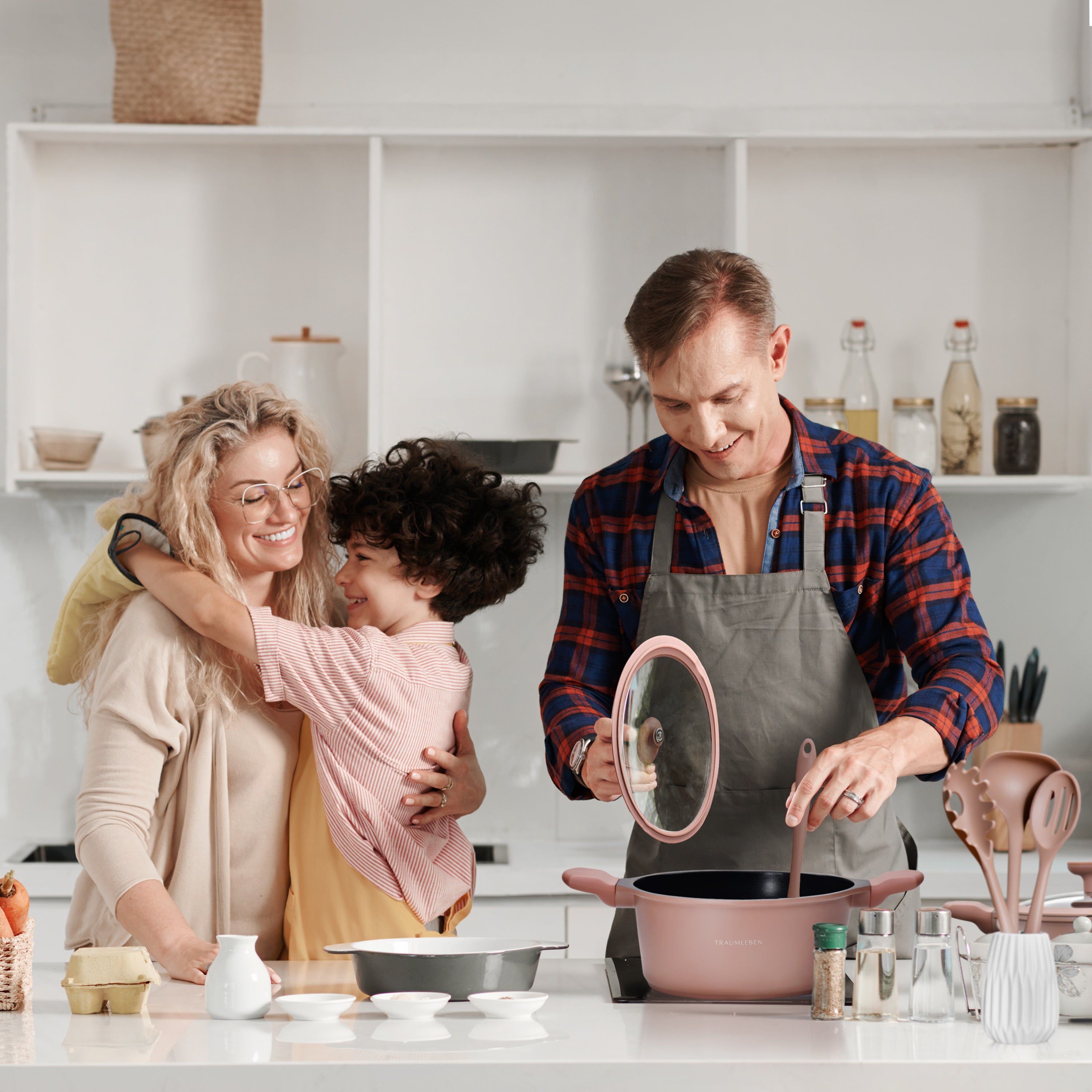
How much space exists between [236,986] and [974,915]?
738 mm

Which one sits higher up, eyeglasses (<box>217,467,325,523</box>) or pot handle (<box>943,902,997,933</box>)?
eyeglasses (<box>217,467,325,523</box>)

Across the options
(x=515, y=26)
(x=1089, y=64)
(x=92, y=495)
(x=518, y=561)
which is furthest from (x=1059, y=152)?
(x=92, y=495)

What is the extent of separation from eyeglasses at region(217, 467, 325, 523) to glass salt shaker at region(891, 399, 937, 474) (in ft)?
4.75

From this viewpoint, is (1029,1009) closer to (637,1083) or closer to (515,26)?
(637,1083)

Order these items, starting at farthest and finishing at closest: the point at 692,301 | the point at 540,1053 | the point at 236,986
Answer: the point at 692,301, the point at 236,986, the point at 540,1053

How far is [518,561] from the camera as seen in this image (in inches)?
68.2

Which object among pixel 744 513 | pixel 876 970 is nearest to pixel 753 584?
pixel 744 513

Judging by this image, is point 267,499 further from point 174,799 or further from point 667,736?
point 667,736

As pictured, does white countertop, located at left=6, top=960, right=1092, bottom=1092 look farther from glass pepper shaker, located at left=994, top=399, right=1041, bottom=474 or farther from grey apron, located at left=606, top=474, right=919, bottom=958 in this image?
glass pepper shaker, located at left=994, top=399, right=1041, bottom=474

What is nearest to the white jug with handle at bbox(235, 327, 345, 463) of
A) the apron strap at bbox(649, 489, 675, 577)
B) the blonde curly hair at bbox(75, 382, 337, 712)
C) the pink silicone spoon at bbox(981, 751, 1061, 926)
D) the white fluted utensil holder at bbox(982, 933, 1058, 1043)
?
the blonde curly hair at bbox(75, 382, 337, 712)

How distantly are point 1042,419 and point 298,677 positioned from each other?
2001 millimetres

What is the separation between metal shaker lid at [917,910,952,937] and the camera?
1.19 meters

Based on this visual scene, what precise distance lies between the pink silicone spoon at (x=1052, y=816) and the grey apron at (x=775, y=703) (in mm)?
411

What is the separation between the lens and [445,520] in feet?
5.40
